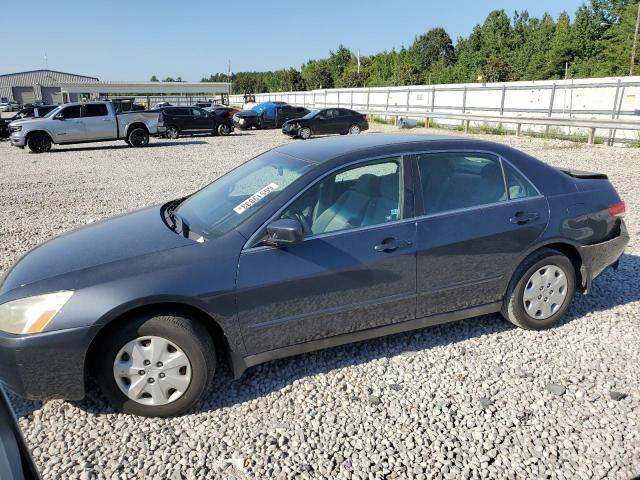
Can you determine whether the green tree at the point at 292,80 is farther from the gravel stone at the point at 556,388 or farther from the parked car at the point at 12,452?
the parked car at the point at 12,452

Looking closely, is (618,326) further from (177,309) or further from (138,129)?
(138,129)

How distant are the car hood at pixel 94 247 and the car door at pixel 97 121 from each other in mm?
16558

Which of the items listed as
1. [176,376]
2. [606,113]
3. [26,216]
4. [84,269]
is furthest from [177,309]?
[606,113]

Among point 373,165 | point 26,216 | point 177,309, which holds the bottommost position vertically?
point 26,216

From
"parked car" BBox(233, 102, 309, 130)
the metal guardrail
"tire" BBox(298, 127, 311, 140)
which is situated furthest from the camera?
"parked car" BBox(233, 102, 309, 130)

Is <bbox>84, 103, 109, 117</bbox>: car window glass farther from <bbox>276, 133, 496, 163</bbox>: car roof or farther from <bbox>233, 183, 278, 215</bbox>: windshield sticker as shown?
<bbox>233, 183, 278, 215</bbox>: windshield sticker

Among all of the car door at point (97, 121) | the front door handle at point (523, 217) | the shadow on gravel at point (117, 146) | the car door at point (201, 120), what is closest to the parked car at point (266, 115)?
the car door at point (201, 120)

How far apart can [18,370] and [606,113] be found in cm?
2436

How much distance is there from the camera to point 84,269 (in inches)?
111

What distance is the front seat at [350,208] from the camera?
316cm

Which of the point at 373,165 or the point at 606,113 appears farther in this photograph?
the point at 606,113

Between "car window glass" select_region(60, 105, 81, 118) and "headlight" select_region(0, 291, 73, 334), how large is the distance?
17552 millimetres

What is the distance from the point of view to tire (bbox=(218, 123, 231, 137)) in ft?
81.0

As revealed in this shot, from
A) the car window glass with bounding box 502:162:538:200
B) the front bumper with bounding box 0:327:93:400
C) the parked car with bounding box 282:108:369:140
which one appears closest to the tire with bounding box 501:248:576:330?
the car window glass with bounding box 502:162:538:200
